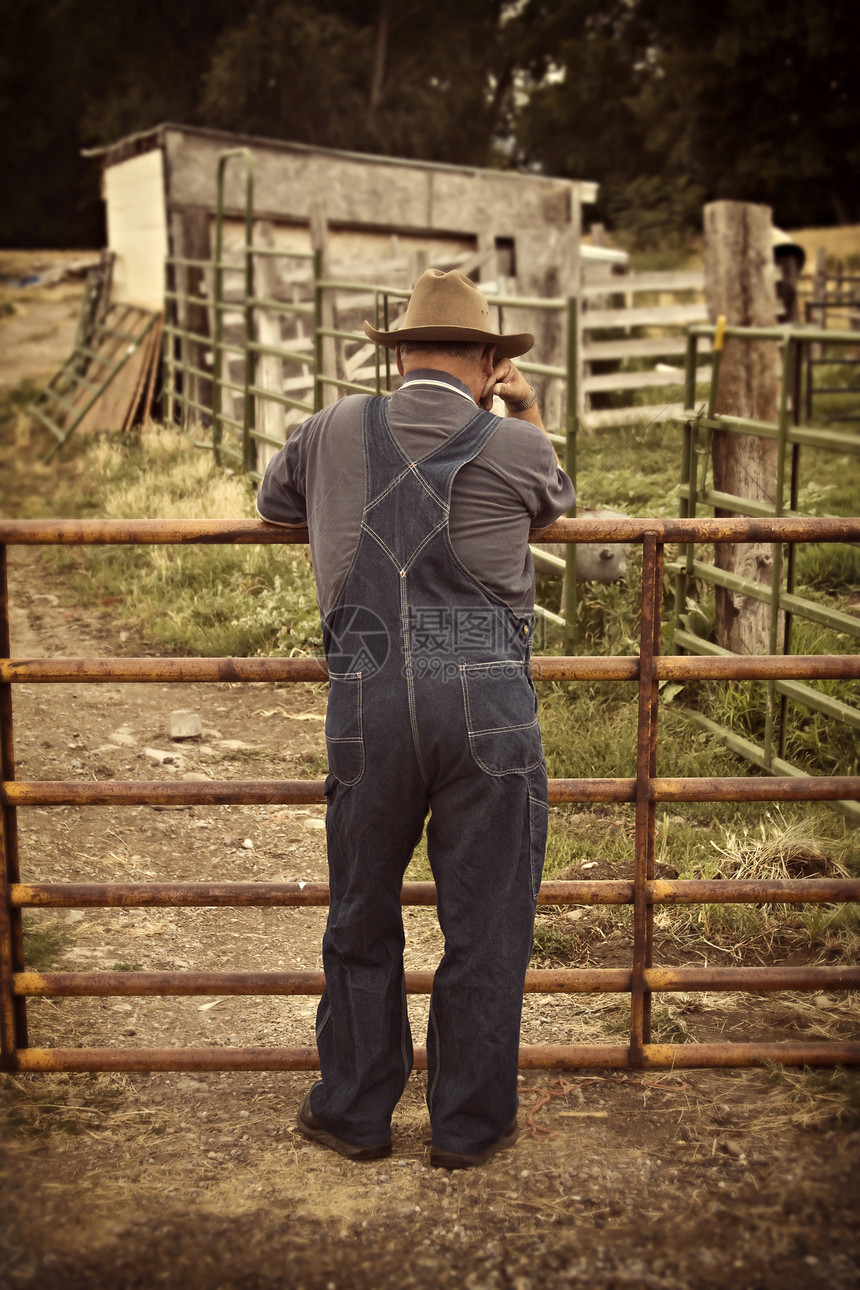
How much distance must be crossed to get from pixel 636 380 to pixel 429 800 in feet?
39.5

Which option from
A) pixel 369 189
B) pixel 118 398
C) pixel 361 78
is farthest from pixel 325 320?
pixel 361 78

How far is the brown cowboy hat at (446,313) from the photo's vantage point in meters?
2.59

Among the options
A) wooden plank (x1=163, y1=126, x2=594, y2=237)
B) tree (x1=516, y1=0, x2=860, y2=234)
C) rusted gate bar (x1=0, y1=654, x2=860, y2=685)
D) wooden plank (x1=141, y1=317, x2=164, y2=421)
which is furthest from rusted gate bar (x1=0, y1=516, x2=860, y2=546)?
tree (x1=516, y1=0, x2=860, y2=234)

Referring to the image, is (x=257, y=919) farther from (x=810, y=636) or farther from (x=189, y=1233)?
(x=810, y=636)

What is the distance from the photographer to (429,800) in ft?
8.63

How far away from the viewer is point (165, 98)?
36.5 metres

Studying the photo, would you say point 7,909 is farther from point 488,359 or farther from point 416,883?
point 488,359

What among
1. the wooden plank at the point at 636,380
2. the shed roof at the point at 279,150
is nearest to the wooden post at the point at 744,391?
the wooden plank at the point at 636,380

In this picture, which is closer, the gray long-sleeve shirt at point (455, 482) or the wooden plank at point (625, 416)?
the gray long-sleeve shirt at point (455, 482)

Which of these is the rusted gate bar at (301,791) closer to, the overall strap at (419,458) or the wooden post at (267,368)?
the overall strap at (419,458)

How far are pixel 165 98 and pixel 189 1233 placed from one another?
39101 millimetres

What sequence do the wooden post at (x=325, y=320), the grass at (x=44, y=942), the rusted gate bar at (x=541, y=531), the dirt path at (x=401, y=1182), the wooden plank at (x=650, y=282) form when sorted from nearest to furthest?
the dirt path at (x=401, y=1182) → the rusted gate bar at (x=541, y=531) → the grass at (x=44, y=942) → the wooden post at (x=325, y=320) → the wooden plank at (x=650, y=282)

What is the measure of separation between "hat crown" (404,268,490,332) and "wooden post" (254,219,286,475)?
7.37m

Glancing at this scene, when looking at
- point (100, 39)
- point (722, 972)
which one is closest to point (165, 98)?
point (100, 39)
